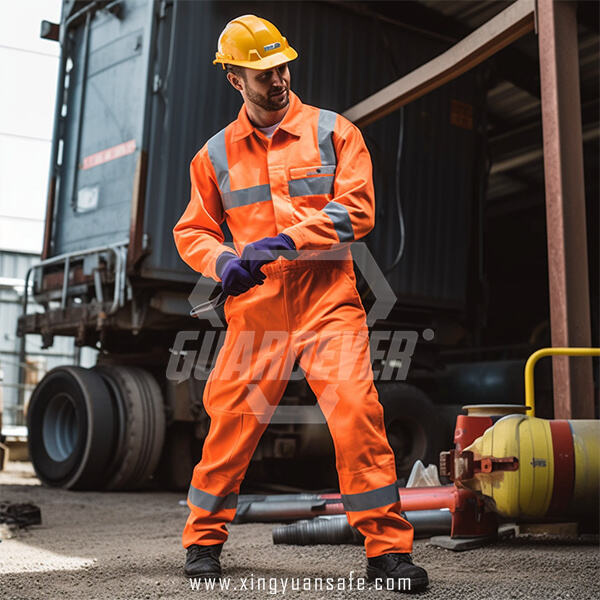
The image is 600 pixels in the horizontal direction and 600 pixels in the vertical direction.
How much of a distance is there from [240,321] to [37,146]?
36.8ft

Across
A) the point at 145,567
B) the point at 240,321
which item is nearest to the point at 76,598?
the point at 145,567

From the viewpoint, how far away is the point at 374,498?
246 centimetres

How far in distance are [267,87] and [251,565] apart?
1.69 metres

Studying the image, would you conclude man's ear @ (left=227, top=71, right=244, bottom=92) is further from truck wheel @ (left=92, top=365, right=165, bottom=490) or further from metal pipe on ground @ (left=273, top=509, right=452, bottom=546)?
truck wheel @ (left=92, top=365, right=165, bottom=490)

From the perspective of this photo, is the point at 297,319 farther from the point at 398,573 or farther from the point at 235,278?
the point at 398,573

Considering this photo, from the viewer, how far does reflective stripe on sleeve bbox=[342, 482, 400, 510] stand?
246 cm

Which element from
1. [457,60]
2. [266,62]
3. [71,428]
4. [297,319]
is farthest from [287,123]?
[71,428]

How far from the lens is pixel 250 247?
2.54 m

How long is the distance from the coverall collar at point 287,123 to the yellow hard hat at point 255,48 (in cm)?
18

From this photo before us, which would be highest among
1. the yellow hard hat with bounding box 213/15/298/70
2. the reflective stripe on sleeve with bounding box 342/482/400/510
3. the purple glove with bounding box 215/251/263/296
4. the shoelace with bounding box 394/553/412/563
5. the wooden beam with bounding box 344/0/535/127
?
the wooden beam with bounding box 344/0/535/127

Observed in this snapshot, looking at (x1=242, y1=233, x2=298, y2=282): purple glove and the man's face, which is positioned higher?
the man's face

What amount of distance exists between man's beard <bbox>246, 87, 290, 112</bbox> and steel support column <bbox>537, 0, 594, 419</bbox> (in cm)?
168

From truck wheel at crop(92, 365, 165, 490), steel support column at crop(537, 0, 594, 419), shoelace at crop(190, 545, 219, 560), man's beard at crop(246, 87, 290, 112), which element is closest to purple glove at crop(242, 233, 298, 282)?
man's beard at crop(246, 87, 290, 112)

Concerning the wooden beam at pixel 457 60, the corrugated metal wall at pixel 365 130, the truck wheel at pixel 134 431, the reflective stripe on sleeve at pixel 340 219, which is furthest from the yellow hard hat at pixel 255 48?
the truck wheel at pixel 134 431
